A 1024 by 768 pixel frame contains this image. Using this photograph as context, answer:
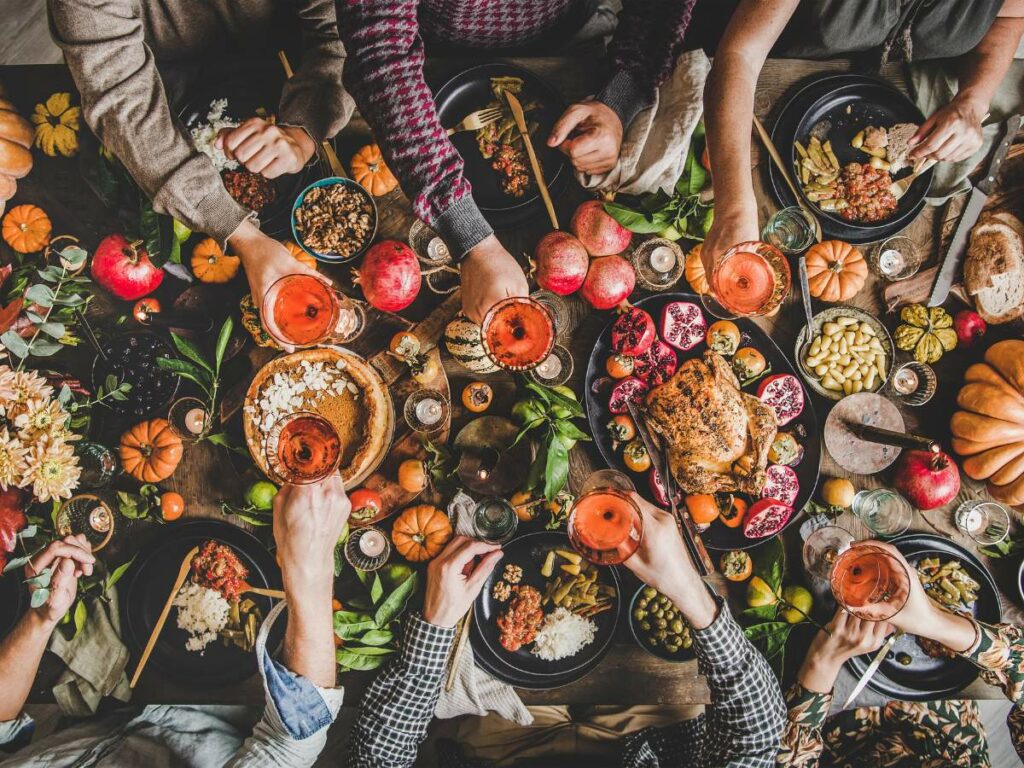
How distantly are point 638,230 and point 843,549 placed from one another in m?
1.04

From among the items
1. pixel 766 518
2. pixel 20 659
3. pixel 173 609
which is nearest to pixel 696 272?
pixel 766 518

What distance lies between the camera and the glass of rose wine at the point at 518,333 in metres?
1.43

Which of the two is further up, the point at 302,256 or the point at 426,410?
the point at 302,256

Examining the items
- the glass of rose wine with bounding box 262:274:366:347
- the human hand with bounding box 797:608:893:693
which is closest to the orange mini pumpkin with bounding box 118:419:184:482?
the glass of rose wine with bounding box 262:274:366:347

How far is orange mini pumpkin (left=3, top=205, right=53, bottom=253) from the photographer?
167 centimetres

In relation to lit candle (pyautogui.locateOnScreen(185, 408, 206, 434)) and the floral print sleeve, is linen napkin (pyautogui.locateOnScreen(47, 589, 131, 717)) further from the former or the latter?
the floral print sleeve

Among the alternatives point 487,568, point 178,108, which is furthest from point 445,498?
point 178,108

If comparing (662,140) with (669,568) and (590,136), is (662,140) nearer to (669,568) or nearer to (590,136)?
(590,136)

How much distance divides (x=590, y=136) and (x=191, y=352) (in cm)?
123

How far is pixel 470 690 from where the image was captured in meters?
1.66

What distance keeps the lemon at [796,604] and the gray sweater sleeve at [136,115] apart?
1.81m

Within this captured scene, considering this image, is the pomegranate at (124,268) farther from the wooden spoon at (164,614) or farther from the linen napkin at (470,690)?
the linen napkin at (470,690)

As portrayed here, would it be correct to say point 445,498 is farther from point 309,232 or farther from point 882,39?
point 882,39

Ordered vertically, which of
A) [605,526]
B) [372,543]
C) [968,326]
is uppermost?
[968,326]
